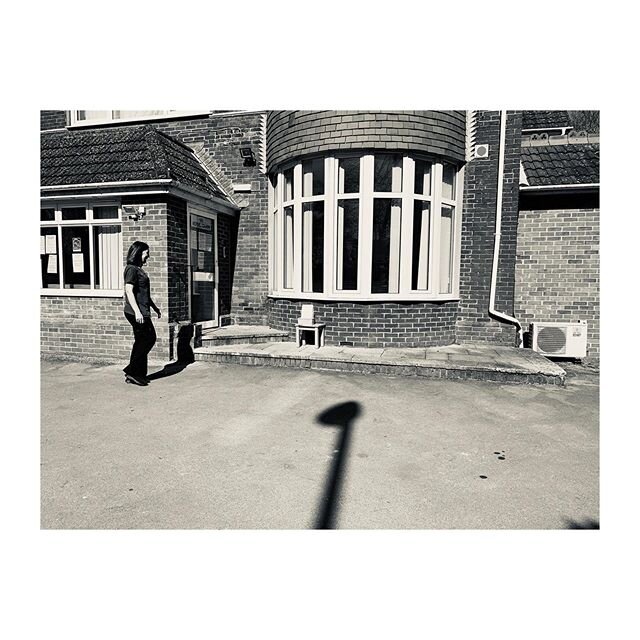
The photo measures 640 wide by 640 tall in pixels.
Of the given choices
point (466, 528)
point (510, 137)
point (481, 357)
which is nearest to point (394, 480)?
point (466, 528)

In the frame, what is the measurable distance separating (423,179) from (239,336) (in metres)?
4.47

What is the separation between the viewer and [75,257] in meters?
8.00

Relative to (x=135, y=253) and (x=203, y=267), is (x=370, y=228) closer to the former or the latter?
(x=203, y=267)

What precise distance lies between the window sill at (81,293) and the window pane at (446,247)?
5.89 metres

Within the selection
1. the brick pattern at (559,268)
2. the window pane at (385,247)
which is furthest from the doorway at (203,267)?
the brick pattern at (559,268)

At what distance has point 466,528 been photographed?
2.68 meters

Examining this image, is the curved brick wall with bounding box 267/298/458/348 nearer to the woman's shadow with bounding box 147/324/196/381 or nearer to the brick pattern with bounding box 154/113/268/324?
the brick pattern with bounding box 154/113/268/324

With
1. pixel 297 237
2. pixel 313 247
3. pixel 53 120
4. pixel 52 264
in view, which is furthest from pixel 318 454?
pixel 53 120

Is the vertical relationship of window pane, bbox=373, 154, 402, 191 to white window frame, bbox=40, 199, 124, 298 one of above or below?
above

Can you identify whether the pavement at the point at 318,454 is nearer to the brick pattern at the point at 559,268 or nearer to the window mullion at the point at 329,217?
the window mullion at the point at 329,217

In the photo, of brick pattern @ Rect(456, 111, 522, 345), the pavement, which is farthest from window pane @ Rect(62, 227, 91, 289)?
brick pattern @ Rect(456, 111, 522, 345)

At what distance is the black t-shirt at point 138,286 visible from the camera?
5637 mm

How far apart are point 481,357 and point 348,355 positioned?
217 cm

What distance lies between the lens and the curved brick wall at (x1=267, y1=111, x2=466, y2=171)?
7.47 metres
